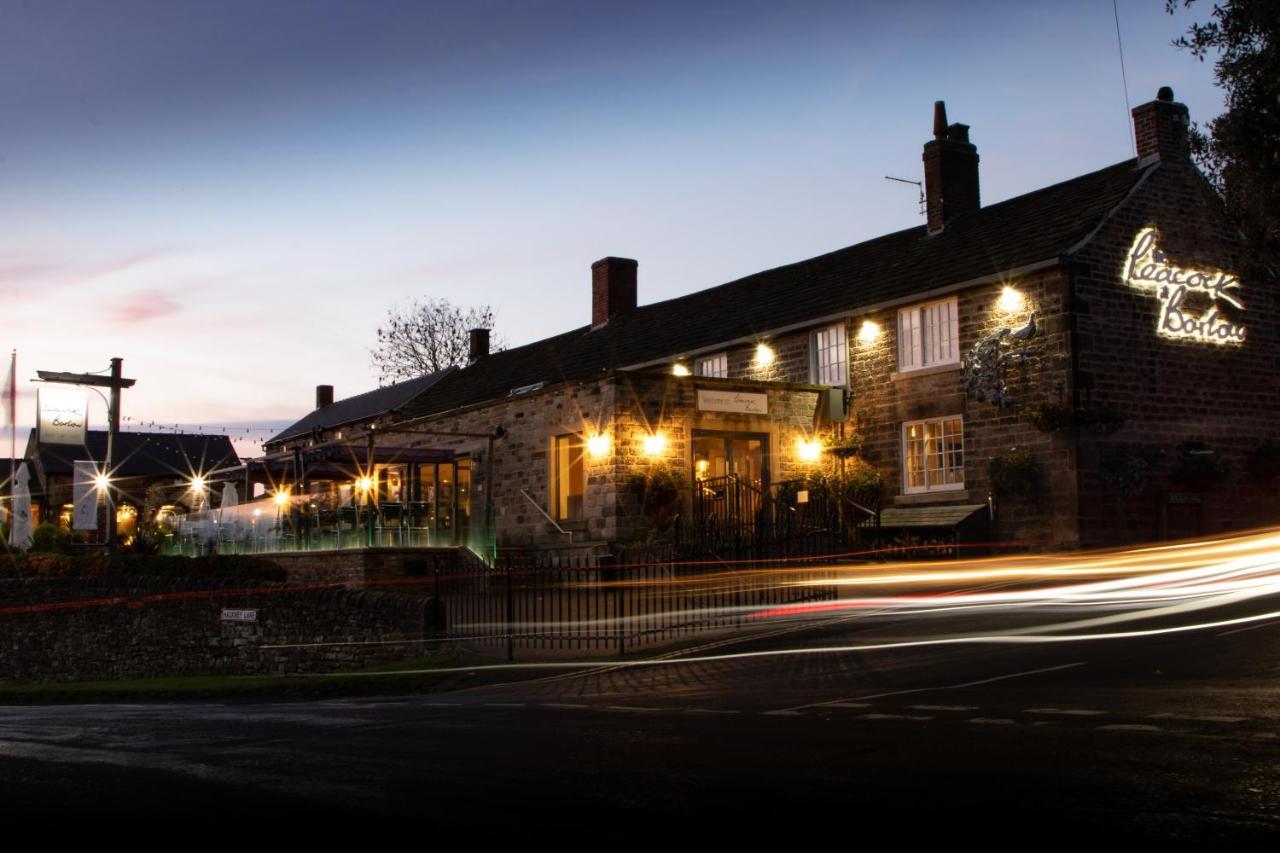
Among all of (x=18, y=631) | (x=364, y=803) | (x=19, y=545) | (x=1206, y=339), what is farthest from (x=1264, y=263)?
(x=19, y=545)

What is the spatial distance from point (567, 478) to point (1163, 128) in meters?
15.2

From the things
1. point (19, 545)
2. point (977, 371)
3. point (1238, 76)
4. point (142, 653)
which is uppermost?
point (1238, 76)

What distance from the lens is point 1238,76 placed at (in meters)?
14.6

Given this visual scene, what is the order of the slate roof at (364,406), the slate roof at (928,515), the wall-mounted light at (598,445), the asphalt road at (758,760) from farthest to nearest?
the slate roof at (364,406), the wall-mounted light at (598,445), the slate roof at (928,515), the asphalt road at (758,760)

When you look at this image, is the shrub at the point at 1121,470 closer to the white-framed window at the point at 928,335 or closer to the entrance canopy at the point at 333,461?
the white-framed window at the point at 928,335

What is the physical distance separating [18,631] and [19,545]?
270 inches

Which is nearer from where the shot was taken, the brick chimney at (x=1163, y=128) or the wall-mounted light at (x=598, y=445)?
the brick chimney at (x=1163, y=128)

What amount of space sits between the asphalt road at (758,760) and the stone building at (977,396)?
1100 cm

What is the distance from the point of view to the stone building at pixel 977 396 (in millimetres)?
23703

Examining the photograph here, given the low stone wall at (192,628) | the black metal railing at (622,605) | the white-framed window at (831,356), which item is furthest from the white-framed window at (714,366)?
the low stone wall at (192,628)

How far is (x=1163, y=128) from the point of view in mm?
25312

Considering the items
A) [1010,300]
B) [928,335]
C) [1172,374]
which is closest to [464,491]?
[928,335]

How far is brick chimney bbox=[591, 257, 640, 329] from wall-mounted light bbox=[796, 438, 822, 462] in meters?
12.5

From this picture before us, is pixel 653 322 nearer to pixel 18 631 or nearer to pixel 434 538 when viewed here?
pixel 434 538
